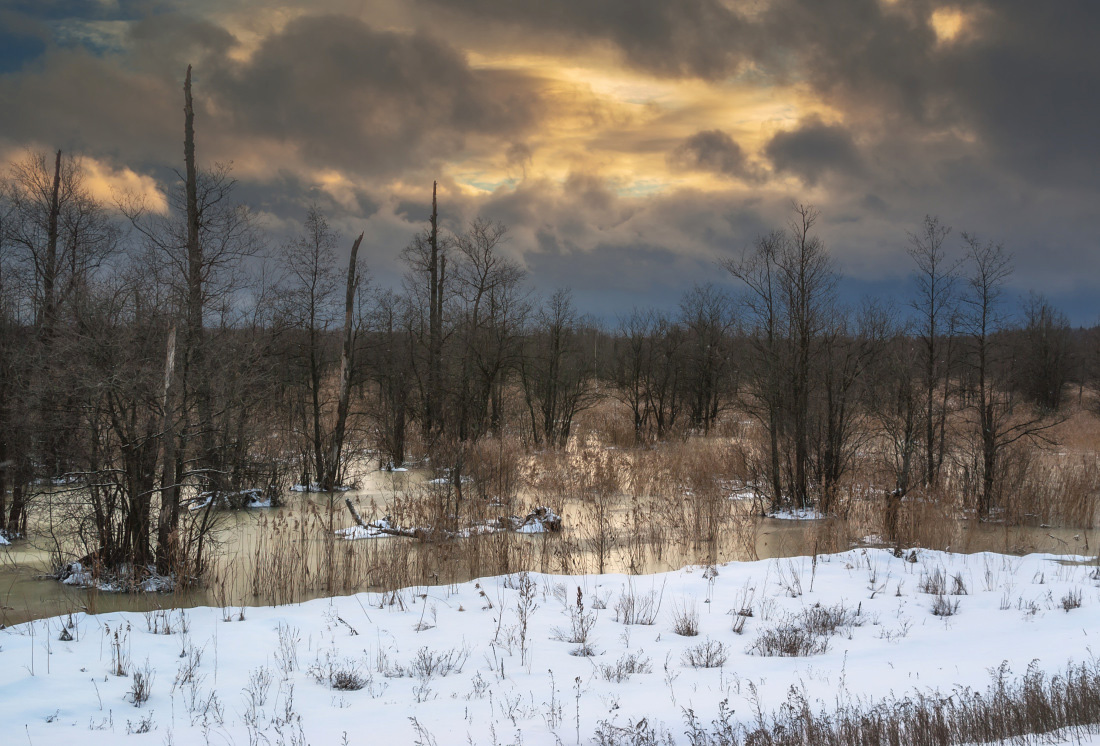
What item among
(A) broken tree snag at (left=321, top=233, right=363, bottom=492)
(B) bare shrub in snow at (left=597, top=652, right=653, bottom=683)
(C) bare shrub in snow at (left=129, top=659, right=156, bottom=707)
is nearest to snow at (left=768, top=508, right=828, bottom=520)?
(B) bare shrub in snow at (left=597, top=652, right=653, bottom=683)

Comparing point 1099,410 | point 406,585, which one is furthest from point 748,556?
point 1099,410

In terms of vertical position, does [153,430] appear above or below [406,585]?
above

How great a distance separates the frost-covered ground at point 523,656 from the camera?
5.56 m

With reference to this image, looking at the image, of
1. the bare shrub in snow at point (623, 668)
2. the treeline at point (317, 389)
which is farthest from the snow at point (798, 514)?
the bare shrub in snow at point (623, 668)

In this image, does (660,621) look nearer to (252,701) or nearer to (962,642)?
(962,642)

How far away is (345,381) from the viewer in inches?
905

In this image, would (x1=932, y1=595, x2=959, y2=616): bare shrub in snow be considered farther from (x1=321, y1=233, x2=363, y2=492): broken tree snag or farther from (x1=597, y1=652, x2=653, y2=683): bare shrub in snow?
(x1=321, y1=233, x2=363, y2=492): broken tree snag

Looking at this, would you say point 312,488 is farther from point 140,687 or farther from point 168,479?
point 140,687

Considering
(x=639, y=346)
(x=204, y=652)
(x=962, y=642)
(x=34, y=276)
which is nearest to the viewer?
(x=204, y=652)

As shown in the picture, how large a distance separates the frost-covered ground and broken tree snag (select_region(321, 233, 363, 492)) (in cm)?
1263

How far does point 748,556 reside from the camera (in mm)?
13680

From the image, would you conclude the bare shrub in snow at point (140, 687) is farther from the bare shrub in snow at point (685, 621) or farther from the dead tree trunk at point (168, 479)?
the bare shrub in snow at point (685, 621)

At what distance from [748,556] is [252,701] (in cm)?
1034

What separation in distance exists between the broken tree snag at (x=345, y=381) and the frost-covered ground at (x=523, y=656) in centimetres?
1263
